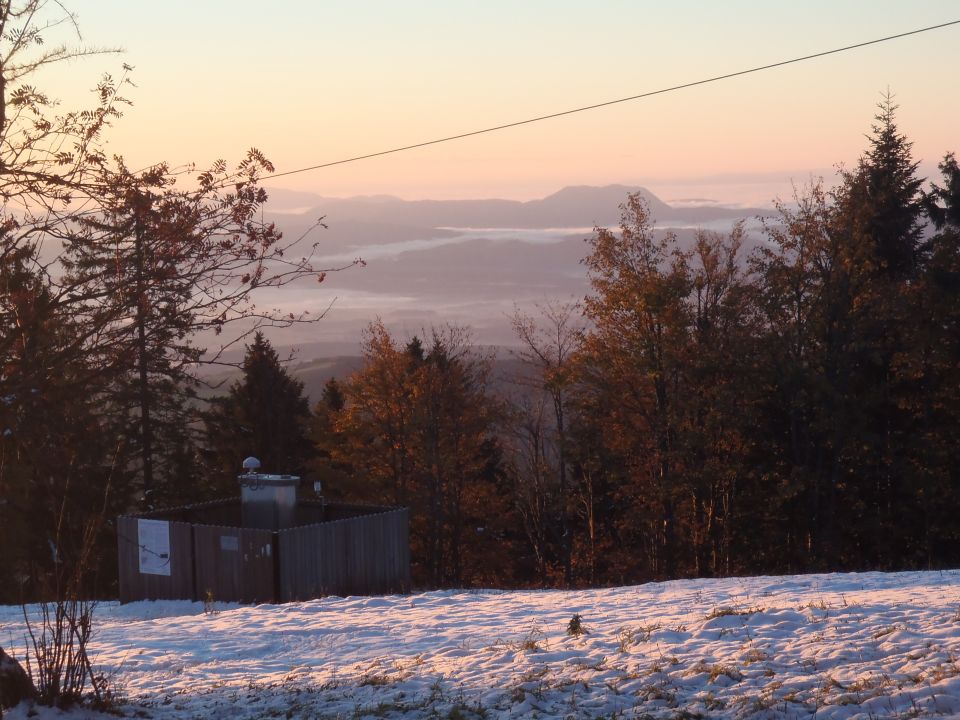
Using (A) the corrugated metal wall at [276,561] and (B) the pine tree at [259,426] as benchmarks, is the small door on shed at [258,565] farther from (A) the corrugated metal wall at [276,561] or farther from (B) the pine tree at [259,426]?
(B) the pine tree at [259,426]

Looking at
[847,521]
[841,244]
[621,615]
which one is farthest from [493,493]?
[621,615]

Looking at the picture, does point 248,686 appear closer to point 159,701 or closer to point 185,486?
point 159,701

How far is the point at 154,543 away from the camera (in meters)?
20.6

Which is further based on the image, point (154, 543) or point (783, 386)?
point (783, 386)

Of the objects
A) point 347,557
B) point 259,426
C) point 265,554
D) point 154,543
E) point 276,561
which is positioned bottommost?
point 347,557

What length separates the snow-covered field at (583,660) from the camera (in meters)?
7.07

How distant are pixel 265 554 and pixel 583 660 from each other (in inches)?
466

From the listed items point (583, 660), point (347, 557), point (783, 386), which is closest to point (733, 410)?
point (783, 386)

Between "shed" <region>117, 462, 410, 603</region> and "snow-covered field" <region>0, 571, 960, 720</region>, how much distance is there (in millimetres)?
6023

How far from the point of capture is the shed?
1914 cm

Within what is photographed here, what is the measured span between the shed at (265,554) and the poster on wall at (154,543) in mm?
21

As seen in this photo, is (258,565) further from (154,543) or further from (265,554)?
(154,543)

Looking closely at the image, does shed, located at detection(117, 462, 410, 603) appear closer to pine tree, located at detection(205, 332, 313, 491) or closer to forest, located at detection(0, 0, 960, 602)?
forest, located at detection(0, 0, 960, 602)

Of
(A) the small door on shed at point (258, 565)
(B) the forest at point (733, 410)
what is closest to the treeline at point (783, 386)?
(B) the forest at point (733, 410)
